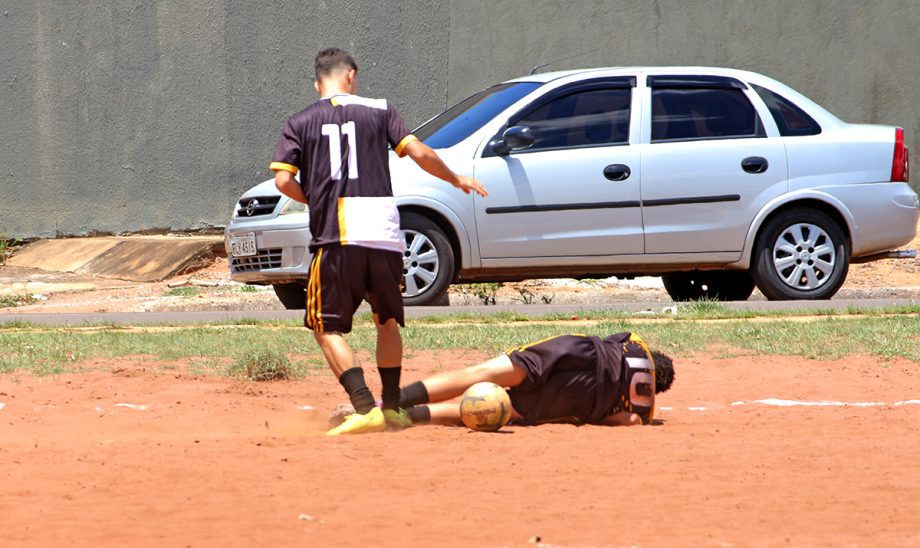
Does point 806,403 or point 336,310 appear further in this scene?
point 806,403

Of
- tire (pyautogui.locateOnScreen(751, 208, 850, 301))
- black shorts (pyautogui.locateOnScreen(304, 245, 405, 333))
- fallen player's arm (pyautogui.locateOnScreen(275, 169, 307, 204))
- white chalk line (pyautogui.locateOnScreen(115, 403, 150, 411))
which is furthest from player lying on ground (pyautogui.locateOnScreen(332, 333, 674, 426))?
tire (pyautogui.locateOnScreen(751, 208, 850, 301))

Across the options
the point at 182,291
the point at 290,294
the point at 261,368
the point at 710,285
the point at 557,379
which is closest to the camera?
the point at 557,379

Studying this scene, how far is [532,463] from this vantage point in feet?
16.3

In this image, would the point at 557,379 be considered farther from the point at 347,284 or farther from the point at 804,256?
the point at 804,256

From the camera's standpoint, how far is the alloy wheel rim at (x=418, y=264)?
1062 cm

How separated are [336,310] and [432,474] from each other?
1381 mm

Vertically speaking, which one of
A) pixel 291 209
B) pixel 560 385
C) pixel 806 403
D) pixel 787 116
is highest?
pixel 787 116

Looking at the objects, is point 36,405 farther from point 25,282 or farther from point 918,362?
point 25,282

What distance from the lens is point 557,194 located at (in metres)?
10.7

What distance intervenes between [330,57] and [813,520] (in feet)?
9.84

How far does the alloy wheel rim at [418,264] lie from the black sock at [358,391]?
15.9 ft

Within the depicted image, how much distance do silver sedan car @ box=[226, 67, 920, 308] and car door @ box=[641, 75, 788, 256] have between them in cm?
1

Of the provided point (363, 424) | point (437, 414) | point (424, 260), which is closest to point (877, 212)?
point (424, 260)

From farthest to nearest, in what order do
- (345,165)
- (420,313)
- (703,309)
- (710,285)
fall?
1. (710,285)
2. (703,309)
3. (420,313)
4. (345,165)
